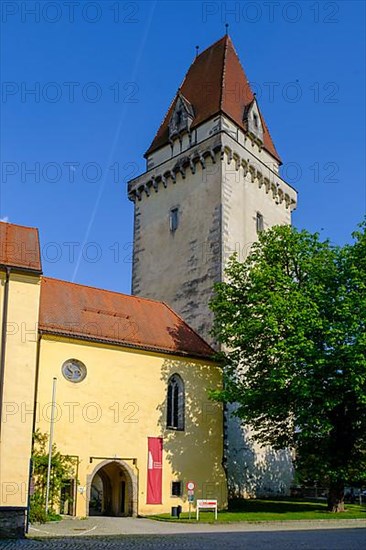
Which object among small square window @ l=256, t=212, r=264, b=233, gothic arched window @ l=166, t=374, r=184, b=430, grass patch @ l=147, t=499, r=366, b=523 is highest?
small square window @ l=256, t=212, r=264, b=233

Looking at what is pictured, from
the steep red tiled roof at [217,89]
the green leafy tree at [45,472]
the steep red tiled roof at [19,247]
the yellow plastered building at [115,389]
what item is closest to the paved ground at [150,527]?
the green leafy tree at [45,472]

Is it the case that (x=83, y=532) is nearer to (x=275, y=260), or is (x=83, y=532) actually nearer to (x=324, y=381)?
(x=324, y=381)

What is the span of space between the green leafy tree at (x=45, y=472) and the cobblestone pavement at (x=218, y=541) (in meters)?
6.02

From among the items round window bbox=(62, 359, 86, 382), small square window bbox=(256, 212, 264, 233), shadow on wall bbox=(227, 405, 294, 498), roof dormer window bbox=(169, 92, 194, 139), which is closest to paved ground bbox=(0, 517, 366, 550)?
round window bbox=(62, 359, 86, 382)

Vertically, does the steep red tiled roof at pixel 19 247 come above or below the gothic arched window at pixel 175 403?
above

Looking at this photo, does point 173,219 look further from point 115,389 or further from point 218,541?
point 218,541

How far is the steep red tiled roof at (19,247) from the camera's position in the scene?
21.3m

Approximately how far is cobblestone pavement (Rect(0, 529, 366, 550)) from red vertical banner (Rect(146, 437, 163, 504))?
25.3ft

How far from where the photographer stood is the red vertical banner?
1060 inches

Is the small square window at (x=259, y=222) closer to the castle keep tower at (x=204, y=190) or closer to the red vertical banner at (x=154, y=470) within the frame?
the castle keep tower at (x=204, y=190)

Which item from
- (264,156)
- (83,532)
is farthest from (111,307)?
(264,156)

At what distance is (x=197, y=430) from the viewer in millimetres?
29484

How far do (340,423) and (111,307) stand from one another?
11455 mm

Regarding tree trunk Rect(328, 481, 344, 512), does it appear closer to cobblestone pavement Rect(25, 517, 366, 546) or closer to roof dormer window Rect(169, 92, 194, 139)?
cobblestone pavement Rect(25, 517, 366, 546)
